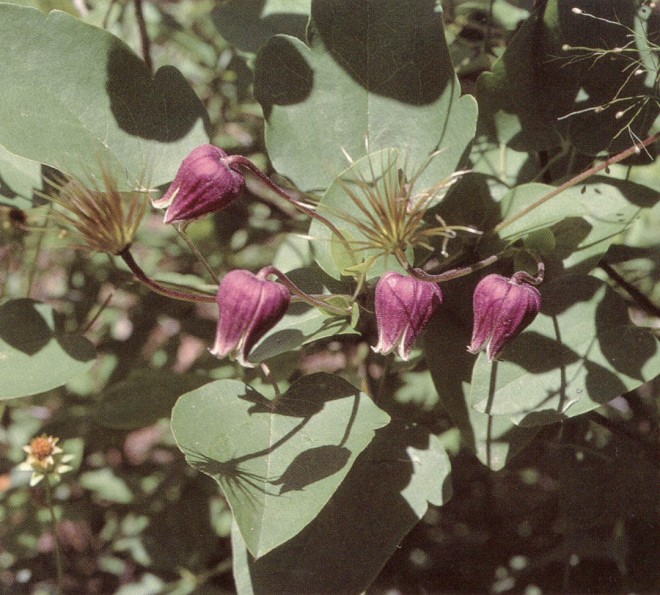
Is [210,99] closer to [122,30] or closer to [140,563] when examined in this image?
[122,30]

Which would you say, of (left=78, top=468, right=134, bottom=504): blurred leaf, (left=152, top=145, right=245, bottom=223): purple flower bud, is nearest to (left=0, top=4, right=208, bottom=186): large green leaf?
(left=152, top=145, right=245, bottom=223): purple flower bud

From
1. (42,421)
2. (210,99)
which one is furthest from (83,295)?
(210,99)

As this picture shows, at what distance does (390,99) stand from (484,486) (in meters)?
0.77

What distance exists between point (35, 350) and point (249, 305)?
39 cm

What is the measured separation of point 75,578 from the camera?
1.57m

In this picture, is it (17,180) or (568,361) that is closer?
(568,361)

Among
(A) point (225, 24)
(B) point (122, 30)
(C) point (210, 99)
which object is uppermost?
(A) point (225, 24)

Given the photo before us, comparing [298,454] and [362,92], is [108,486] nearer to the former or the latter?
[298,454]

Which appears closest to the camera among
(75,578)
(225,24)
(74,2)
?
(225,24)

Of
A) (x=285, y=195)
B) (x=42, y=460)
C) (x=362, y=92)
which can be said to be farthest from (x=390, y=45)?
(x=42, y=460)

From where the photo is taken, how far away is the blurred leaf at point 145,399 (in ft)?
3.73

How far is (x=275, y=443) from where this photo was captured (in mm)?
804

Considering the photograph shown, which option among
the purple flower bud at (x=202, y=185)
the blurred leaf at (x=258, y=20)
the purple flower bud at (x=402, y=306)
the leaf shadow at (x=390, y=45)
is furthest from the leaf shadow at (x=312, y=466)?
the blurred leaf at (x=258, y=20)

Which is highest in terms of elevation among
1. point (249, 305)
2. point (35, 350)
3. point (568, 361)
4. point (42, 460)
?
point (249, 305)
